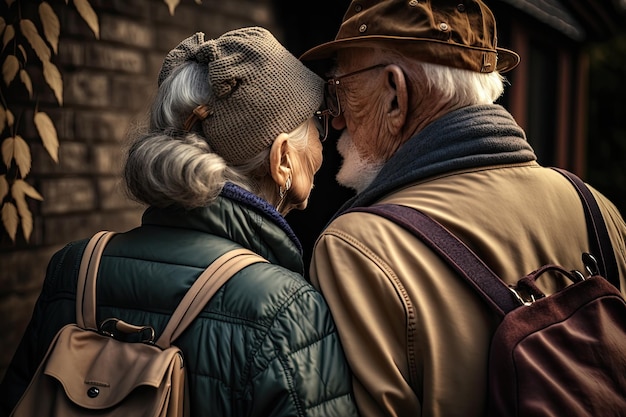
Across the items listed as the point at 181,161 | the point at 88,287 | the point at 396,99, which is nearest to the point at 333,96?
the point at 396,99

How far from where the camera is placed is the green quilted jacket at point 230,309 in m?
1.41

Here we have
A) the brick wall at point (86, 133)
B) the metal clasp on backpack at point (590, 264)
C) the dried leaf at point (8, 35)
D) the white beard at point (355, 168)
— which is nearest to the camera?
the metal clasp on backpack at point (590, 264)

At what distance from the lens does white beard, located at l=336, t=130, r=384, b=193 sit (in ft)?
7.09

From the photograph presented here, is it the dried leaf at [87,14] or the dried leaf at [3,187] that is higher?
the dried leaf at [87,14]

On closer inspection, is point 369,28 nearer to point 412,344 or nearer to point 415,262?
point 415,262

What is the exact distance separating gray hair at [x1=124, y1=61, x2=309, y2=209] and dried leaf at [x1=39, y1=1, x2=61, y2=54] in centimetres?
Answer: 156

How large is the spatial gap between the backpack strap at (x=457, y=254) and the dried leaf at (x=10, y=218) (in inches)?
78.0

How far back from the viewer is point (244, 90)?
1.74m

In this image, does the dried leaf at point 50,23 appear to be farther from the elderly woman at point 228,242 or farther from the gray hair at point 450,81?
the gray hair at point 450,81

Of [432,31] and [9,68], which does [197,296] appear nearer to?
[432,31]

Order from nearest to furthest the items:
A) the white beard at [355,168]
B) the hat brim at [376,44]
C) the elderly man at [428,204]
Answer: the elderly man at [428,204]
the hat brim at [376,44]
the white beard at [355,168]

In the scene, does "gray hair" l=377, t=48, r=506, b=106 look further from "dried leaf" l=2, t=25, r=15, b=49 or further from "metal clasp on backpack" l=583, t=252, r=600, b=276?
"dried leaf" l=2, t=25, r=15, b=49

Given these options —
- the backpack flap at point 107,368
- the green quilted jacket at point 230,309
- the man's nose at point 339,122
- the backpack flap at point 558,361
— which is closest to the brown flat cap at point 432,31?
the man's nose at point 339,122

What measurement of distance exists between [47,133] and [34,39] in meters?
0.40
